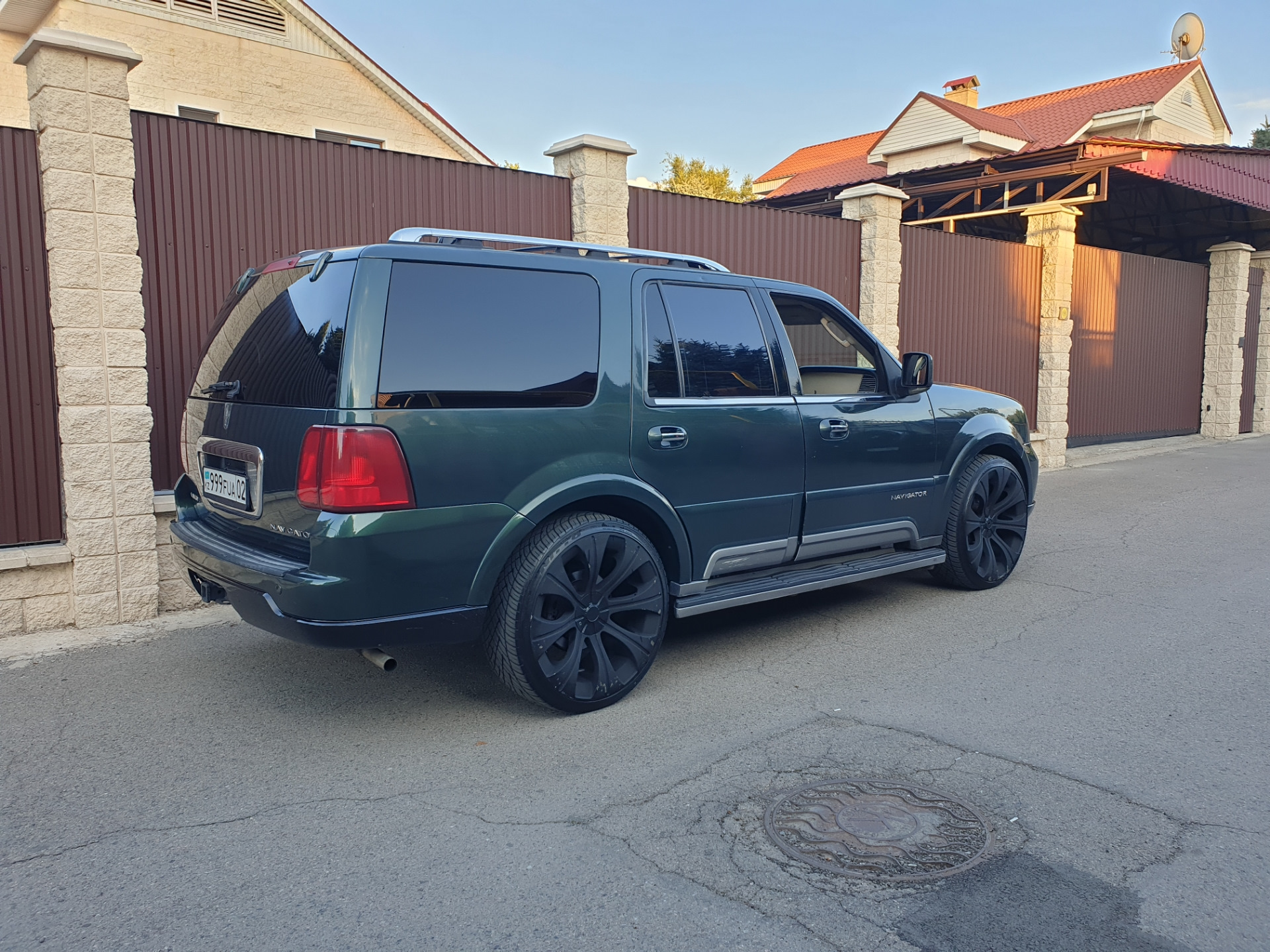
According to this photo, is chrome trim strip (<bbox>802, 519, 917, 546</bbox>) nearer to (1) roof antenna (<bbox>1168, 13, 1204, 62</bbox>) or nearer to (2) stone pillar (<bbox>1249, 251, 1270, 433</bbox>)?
(2) stone pillar (<bbox>1249, 251, 1270, 433</bbox>)

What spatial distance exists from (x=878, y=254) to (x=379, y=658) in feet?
28.9

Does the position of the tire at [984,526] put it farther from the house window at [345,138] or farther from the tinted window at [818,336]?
the house window at [345,138]

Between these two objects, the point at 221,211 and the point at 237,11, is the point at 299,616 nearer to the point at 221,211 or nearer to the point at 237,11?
the point at 221,211

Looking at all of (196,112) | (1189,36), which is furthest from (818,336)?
(1189,36)

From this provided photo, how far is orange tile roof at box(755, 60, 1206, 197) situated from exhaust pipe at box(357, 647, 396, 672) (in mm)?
22198

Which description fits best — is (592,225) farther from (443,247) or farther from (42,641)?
(42,641)

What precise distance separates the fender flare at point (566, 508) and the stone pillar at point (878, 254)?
719 cm

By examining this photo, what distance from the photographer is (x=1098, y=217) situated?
19281 mm

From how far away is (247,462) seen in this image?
3.98m

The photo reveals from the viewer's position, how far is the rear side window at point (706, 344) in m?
4.59

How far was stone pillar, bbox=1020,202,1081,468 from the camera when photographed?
1358 centimetres

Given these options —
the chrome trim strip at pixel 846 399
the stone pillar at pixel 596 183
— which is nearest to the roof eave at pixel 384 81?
the stone pillar at pixel 596 183

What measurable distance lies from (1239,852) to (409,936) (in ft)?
8.22

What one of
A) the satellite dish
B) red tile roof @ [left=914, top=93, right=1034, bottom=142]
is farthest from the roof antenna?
red tile roof @ [left=914, top=93, right=1034, bottom=142]
